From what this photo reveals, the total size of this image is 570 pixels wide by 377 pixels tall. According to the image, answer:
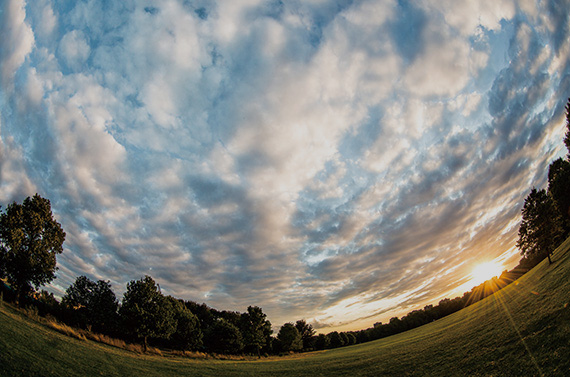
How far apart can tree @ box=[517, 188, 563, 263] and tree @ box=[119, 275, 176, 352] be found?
79.3 meters

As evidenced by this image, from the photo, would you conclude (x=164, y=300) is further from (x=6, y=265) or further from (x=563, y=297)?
(x=563, y=297)

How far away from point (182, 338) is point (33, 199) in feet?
163

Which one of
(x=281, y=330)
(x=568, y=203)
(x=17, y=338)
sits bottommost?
(x=281, y=330)

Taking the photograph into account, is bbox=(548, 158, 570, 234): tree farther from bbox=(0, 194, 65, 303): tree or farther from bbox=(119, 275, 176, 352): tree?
bbox=(0, 194, 65, 303): tree

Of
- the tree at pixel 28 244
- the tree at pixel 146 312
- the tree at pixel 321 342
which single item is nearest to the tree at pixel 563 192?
the tree at pixel 146 312

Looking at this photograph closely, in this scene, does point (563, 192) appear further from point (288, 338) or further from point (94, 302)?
point (94, 302)

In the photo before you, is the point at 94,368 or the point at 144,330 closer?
the point at 94,368

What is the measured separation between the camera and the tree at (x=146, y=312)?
44.5 m

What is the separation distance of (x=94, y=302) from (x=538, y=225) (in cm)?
11091

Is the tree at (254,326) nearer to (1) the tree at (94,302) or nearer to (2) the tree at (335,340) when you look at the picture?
(1) the tree at (94,302)

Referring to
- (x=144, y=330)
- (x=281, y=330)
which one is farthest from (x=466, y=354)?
(x=281, y=330)

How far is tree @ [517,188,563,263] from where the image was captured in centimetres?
4450

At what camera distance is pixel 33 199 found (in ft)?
138

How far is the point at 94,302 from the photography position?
60.5 metres
